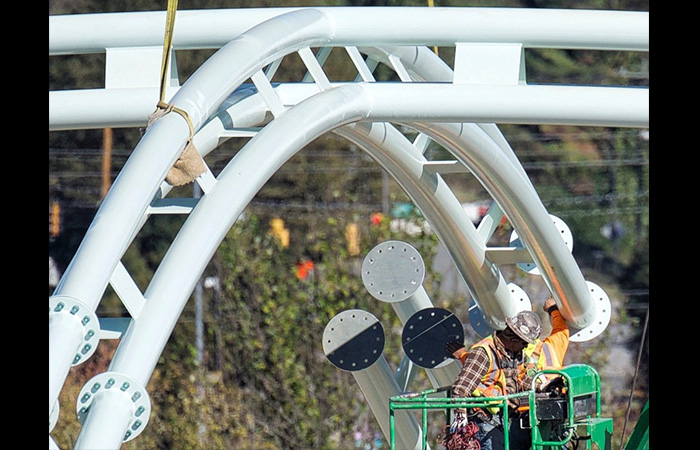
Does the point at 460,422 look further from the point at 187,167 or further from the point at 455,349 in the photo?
the point at 187,167

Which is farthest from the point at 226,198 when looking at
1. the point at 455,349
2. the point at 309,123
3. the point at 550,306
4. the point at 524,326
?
the point at 550,306

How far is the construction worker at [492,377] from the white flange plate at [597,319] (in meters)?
1.90

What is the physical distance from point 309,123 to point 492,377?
2.11 metres

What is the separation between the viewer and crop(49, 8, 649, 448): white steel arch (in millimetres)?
5266

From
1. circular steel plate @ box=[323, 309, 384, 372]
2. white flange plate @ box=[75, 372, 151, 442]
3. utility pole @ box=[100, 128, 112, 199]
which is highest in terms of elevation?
utility pole @ box=[100, 128, 112, 199]

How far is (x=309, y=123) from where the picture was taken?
6602 mm

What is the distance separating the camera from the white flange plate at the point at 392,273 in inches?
380

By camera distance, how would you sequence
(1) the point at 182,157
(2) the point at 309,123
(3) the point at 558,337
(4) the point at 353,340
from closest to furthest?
(1) the point at 182,157
(2) the point at 309,123
(3) the point at 558,337
(4) the point at 353,340

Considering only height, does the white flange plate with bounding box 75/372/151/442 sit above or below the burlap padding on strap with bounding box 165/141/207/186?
below

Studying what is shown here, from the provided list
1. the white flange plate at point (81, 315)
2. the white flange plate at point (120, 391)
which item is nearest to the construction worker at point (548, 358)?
the white flange plate at point (120, 391)

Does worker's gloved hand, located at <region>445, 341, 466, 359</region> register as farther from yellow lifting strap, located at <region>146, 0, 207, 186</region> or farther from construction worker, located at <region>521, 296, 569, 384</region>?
yellow lifting strap, located at <region>146, 0, 207, 186</region>

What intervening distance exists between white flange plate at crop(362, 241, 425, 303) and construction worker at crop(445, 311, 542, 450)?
1.94 m

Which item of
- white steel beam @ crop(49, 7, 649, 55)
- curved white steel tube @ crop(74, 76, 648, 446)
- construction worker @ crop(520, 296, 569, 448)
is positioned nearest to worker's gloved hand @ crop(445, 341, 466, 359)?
construction worker @ crop(520, 296, 569, 448)
